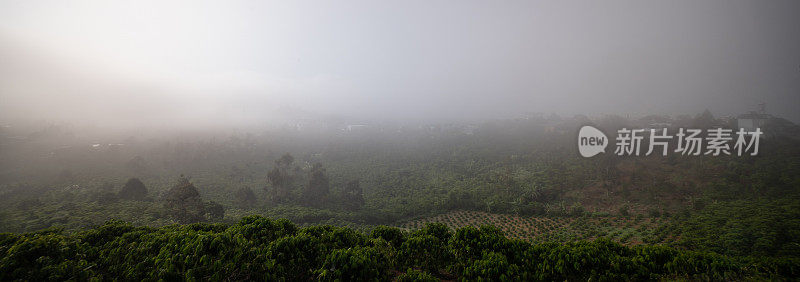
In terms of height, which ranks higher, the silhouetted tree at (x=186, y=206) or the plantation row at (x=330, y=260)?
the plantation row at (x=330, y=260)

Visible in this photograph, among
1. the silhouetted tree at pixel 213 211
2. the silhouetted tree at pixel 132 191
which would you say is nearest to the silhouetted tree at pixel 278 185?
the silhouetted tree at pixel 213 211

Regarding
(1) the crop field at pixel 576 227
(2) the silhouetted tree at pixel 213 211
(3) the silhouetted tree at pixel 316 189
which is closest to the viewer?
(1) the crop field at pixel 576 227

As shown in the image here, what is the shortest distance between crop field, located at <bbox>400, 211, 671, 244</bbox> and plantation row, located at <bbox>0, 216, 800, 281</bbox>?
61.9ft

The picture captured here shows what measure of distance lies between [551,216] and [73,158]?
112357 millimetres

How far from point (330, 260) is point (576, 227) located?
3689 cm

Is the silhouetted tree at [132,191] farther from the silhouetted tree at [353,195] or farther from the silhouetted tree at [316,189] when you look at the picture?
the silhouetted tree at [353,195]

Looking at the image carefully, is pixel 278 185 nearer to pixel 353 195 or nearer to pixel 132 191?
pixel 353 195

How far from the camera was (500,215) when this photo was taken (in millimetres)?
42312

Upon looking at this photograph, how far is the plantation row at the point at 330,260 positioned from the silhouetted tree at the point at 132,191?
46330 mm

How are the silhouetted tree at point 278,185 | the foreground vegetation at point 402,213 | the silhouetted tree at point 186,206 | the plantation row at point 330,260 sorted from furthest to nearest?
1. the silhouetted tree at point 278,185
2. the silhouetted tree at point 186,206
3. the foreground vegetation at point 402,213
4. the plantation row at point 330,260

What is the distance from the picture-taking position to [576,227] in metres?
32.3

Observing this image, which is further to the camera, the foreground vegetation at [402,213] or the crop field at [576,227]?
the crop field at [576,227]

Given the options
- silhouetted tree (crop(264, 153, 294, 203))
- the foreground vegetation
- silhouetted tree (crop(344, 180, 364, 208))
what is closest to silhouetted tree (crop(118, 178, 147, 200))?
the foreground vegetation

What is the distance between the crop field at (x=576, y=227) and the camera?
1018 inches
